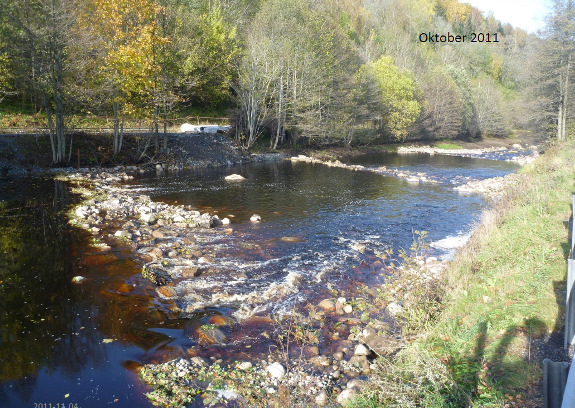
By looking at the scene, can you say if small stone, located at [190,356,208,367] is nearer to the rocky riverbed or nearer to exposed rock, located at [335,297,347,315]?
the rocky riverbed

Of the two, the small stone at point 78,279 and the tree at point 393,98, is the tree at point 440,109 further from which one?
the small stone at point 78,279

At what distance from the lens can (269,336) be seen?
8.58 m

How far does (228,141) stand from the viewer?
39.2 metres

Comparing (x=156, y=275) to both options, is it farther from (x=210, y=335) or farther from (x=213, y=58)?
(x=213, y=58)

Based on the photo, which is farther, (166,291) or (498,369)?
(166,291)

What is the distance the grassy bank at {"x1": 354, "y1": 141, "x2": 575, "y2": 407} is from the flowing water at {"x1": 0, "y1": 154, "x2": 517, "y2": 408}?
353 cm

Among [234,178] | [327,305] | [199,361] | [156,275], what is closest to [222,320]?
[199,361]

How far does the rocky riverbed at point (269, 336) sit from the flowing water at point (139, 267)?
1.17 ft

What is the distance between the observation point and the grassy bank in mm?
5387

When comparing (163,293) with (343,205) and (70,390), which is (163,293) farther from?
(343,205)

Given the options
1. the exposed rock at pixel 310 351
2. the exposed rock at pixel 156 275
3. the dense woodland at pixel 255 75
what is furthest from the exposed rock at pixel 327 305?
the dense woodland at pixel 255 75

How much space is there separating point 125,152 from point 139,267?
852 inches

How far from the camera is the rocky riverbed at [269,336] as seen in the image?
22.0 feet

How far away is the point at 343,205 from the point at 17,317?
628 inches
